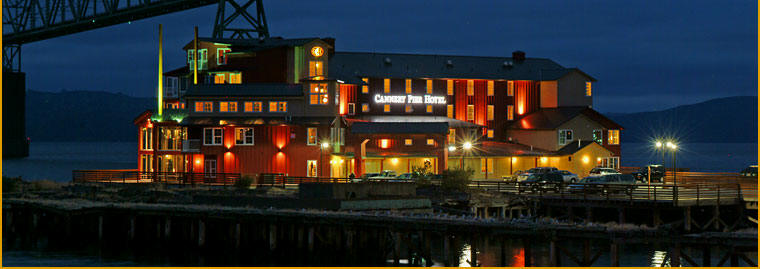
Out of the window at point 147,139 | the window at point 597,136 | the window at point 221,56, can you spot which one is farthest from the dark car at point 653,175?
the window at point 147,139

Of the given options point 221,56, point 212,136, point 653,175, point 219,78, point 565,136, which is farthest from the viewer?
point 565,136

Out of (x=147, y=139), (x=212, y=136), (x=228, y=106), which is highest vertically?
(x=228, y=106)

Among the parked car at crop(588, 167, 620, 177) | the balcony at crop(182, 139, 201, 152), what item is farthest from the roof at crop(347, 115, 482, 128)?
the balcony at crop(182, 139, 201, 152)

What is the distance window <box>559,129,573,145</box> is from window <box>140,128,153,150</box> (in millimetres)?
37638

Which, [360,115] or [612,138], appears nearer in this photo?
[360,115]

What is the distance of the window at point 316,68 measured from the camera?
89.8 meters

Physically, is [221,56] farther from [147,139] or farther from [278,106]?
[278,106]

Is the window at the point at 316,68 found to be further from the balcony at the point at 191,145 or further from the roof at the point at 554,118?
the roof at the point at 554,118

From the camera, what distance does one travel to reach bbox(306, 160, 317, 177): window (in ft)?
269

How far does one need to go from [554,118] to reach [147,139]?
3821cm

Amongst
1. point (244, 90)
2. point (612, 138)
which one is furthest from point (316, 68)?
point (612, 138)

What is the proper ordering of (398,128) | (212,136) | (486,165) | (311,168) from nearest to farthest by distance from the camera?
(311,168) < (212,136) < (398,128) < (486,165)

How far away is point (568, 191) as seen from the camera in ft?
199

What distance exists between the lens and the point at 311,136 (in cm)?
8262
